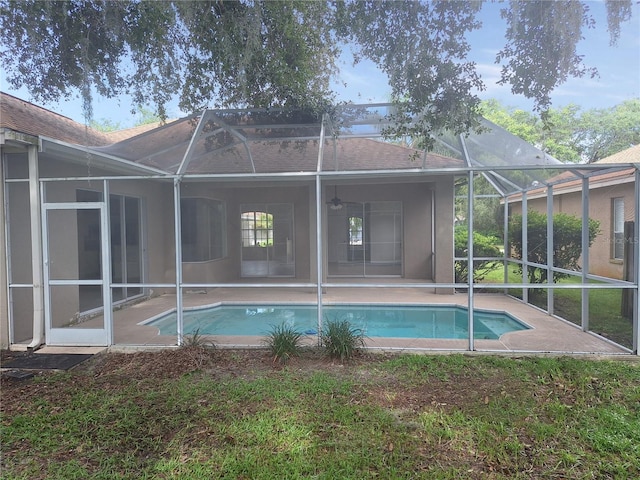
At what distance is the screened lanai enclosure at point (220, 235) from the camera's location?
529 cm

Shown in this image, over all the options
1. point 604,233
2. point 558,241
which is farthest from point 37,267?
point 604,233

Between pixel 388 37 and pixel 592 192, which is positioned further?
pixel 592 192

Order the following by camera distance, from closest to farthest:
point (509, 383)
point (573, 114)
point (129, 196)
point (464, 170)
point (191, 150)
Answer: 1. point (509, 383)
2. point (464, 170)
3. point (191, 150)
4. point (129, 196)
5. point (573, 114)

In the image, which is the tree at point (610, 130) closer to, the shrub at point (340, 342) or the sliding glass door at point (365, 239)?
the sliding glass door at point (365, 239)

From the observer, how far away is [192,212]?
988 cm

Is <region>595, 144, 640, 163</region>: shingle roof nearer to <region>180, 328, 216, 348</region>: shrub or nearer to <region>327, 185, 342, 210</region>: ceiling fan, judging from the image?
<region>327, 185, 342, 210</region>: ceiling fan

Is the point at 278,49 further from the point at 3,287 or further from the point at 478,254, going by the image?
the point at 478,254

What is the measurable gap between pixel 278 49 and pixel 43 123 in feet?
13.0

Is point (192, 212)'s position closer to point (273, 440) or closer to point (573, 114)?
point (273, 440)

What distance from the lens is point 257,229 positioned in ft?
38.6

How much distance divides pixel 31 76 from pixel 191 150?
3.26 m

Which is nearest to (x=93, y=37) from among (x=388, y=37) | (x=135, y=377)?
(x=388, y=37)

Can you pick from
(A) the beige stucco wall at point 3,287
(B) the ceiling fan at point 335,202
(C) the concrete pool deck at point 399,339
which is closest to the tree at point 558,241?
(C) the concrete pool deck at point 399,339

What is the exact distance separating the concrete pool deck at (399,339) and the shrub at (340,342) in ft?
1.62
